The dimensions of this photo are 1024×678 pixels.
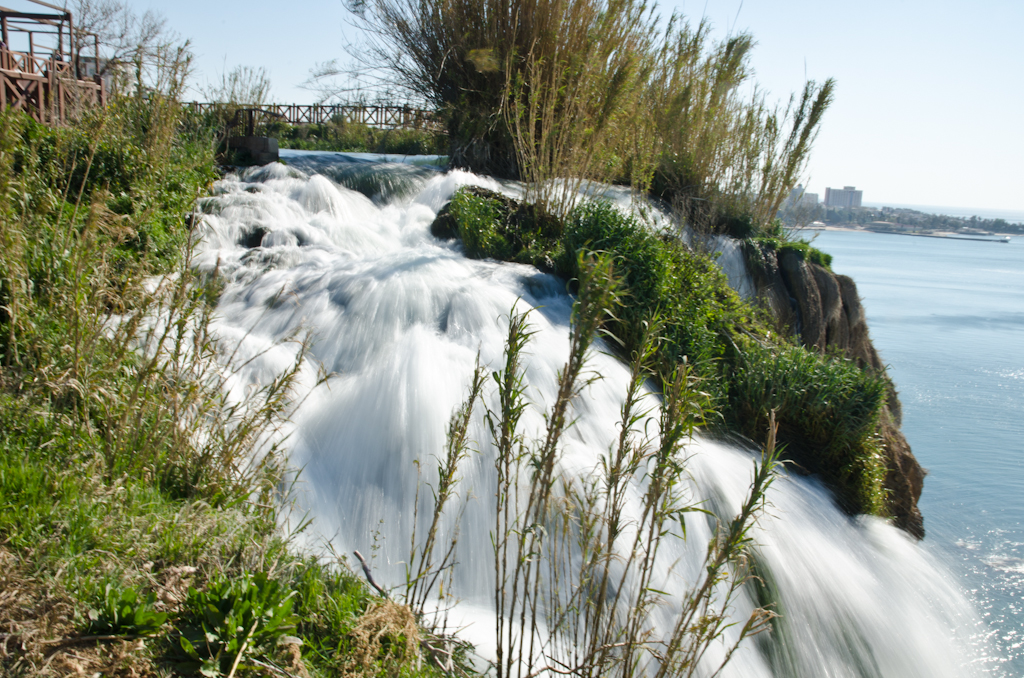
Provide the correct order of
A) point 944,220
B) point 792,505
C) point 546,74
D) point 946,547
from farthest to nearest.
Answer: point 944,220 → point 546,74 → point 946,547 → point 792,505

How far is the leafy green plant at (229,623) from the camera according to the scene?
6.31ft

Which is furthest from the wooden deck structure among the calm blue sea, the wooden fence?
the calm blue sea

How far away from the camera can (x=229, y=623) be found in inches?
77.0

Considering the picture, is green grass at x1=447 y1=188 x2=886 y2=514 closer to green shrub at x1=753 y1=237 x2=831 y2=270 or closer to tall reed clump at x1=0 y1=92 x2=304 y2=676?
green shrub at x1=753 y1=237 x2=831 y2=270

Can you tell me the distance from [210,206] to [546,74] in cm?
491

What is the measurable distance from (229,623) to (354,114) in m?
18.2

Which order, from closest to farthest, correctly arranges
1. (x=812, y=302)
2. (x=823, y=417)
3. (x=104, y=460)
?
1. (x=104, y=460)
2. (x=823, y=417)
3. (x=812, y=302)

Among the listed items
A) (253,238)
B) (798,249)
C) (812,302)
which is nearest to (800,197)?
(798,249)

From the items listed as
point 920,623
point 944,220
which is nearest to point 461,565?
point 920,623

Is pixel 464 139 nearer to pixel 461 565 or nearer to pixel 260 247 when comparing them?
pixel 260 247

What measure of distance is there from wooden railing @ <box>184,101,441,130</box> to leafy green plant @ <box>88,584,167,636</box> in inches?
254

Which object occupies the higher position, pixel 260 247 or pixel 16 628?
pixel 260 247

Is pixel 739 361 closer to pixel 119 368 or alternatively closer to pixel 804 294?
pixel 804 294

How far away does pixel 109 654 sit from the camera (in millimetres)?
1866
